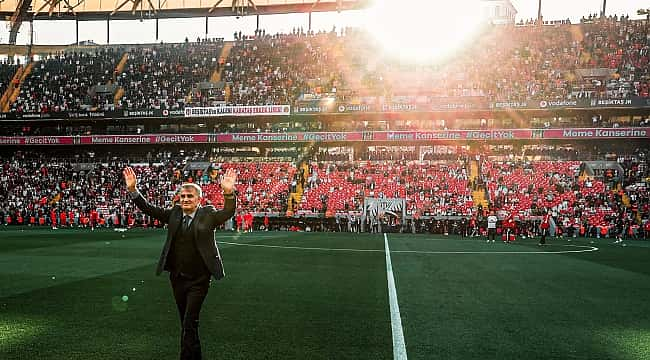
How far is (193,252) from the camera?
636cm

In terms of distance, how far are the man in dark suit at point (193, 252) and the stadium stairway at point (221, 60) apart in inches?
1936

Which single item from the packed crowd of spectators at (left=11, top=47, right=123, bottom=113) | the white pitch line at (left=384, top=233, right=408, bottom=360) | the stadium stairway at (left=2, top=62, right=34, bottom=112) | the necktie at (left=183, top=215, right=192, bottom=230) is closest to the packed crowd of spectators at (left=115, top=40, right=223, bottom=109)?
the packed crowd of spectators at (left=11, top=47, right=123, bottom=113)

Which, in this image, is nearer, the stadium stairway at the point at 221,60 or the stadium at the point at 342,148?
the stadium at the point at 342,148

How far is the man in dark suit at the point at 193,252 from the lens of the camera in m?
6.29

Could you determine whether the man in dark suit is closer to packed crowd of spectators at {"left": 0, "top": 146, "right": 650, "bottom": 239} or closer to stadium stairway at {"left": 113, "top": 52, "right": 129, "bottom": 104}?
packed crowd of spectators at {"left": 0, "top": 146, "right": 650, "bottom": 239}

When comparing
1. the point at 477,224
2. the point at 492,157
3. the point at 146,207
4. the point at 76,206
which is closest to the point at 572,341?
the point at 146,207

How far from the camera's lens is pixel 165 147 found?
175 feet

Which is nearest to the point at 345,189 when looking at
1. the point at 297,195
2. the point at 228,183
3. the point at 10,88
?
the point at 297,195

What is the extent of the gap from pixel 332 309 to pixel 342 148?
39.9m

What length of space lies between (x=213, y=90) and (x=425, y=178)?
20941 millimetres

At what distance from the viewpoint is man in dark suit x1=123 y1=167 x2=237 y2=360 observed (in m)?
6.29

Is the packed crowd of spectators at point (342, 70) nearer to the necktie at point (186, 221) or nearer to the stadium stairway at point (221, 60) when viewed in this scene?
the stadium stairway at point (221, 60)

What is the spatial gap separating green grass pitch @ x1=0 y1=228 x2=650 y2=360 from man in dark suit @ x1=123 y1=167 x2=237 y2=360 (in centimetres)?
117

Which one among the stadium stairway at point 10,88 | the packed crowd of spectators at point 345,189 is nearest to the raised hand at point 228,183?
the packed crowd of spectators at point 345,189
